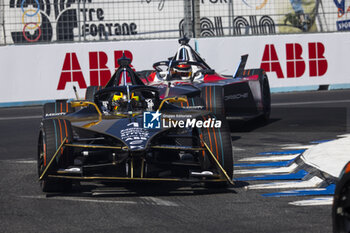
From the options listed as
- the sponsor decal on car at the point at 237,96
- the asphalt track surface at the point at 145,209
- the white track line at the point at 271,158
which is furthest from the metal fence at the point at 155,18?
the white track line at the point at 271,158

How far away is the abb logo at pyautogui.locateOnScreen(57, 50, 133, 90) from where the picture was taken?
1695cm

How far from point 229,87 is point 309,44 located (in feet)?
22.6

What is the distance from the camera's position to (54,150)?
270 inches

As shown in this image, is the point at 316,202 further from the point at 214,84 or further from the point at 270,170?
the point at 214,84

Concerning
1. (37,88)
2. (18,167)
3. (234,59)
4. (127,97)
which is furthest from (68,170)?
(234,59)

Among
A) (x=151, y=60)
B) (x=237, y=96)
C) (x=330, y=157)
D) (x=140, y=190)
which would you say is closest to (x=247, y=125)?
(x=237, y=96)

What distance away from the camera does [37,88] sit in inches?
667

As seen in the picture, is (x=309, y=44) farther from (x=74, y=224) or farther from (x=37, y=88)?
(x=74, y=224)

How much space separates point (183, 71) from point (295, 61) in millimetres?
5883

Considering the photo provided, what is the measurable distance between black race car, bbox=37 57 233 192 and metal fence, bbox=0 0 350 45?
10.2 m

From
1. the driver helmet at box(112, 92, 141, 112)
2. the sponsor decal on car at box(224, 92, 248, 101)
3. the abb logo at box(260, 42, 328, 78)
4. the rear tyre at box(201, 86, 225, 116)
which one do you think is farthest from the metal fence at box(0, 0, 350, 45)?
the driver helmet at box(112, 92, 141, 112)

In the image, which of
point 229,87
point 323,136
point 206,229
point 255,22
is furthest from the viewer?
point 255,22

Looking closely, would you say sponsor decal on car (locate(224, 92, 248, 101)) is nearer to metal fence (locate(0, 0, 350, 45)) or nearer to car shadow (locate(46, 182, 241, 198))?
car shadow (locate(46, 182, 241, 198))

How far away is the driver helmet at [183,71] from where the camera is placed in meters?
12.7
